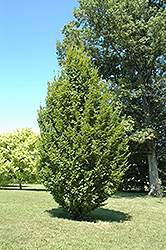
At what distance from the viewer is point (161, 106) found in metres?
16.7

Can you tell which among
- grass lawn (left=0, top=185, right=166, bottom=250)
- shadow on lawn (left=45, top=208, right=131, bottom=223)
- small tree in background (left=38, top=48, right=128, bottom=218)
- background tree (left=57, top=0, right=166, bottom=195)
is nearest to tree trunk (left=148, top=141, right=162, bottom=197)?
background tree (left=57, top=0, right=166, bottom=195)

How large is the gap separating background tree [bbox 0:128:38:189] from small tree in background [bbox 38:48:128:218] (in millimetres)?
12912

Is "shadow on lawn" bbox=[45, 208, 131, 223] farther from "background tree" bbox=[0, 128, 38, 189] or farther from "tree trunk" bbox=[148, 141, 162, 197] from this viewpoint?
"background tree" bbox=[0, 128, 38, 189]

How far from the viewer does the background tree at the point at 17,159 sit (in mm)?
20625

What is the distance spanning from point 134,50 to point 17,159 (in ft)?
46.4

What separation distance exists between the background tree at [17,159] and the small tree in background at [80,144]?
12.9 meters

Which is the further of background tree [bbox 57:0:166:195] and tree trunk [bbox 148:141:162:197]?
tree trunk [bbox 148:141:162:197]

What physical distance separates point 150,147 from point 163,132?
2.25m

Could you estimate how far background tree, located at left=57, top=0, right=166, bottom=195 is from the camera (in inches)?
583

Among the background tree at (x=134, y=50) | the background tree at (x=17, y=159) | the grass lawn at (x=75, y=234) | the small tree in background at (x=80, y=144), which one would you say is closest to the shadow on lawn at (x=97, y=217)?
the grass lawn at (x=75, y=234)

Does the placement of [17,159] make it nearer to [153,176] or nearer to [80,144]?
[153,176]

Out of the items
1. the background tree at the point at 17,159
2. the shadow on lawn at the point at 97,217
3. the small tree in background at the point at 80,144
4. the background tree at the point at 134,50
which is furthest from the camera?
the background tree at the point at 17,159

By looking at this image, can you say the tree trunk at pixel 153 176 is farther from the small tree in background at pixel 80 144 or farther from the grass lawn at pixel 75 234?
the small tree in background at pixel 80 144

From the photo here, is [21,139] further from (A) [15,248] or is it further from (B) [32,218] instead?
(A) [15,248]
